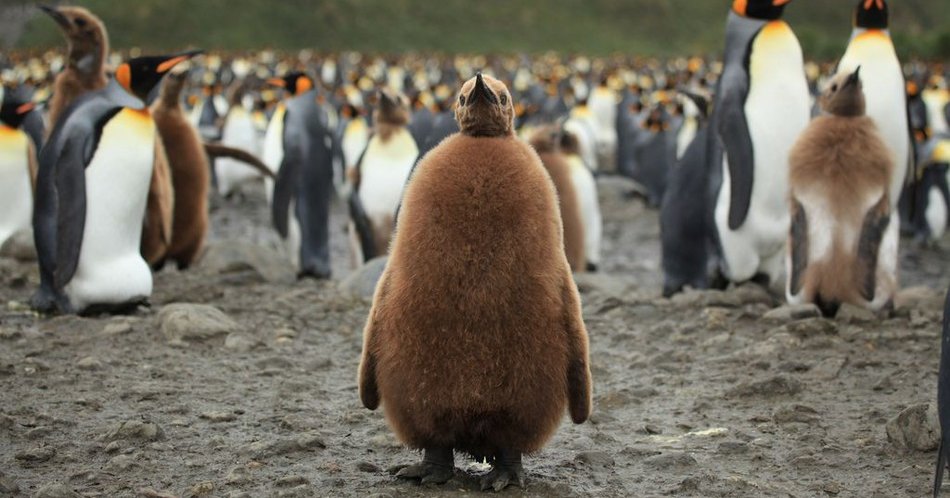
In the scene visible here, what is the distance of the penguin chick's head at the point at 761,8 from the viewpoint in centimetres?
772

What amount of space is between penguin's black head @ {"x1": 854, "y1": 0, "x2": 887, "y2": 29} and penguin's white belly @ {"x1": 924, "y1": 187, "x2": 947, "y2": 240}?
19.0 feet

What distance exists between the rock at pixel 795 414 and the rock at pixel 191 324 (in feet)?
9.17

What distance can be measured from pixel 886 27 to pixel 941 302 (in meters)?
1.75

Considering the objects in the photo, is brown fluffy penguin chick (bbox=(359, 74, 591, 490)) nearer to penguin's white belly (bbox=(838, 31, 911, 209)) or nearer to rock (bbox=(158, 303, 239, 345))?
rock (bbox=(158, 303, 239, 345))

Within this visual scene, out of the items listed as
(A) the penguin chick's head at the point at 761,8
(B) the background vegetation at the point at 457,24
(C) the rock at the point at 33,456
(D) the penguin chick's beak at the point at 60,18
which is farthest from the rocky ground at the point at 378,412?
(B) the background vegetation at the point at 457,24

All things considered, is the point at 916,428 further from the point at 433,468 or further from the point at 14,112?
the point at 14,112

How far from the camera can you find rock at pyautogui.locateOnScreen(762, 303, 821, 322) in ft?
20.4

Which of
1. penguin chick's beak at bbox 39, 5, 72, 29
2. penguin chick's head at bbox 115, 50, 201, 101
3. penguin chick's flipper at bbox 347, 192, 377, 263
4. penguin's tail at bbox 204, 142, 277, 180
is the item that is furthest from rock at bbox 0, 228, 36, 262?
penguin chick's flipper at bbox 347, 192, 377, 263

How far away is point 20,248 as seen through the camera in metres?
8.64

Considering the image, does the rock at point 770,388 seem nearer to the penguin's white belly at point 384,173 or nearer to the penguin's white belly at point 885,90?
the penguin's white belly at point 885,90

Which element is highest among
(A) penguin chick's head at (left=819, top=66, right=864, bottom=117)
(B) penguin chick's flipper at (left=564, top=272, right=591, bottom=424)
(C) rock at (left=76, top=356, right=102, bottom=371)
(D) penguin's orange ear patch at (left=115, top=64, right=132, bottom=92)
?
(A) penguin chick's head at (left=819, top=66, right=864, bottom=117)

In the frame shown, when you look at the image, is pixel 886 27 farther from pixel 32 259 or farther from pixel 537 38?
pixel 537 38

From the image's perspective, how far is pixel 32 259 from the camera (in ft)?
28.3

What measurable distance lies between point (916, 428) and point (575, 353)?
1434 millimetres
